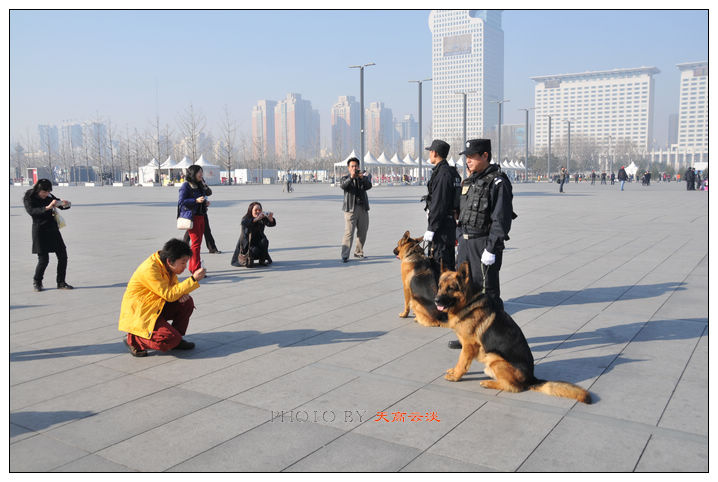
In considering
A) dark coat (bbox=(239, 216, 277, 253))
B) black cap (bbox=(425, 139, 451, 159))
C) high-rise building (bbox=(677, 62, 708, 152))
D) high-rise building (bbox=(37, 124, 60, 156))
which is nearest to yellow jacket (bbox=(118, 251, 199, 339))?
black cap (bbox=(425, 139, 451, 159))

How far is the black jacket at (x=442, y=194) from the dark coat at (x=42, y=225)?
5.02m

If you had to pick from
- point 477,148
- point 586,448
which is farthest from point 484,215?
point 586,448

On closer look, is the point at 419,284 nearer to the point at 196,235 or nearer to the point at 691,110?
the point at 196,235

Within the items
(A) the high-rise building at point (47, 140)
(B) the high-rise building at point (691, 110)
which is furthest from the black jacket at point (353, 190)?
(B) the high-rise building at point (691, 110)

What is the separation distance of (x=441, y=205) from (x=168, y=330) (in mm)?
2967

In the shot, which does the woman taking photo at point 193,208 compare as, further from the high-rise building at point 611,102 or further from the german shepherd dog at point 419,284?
the high-rise building at point 611,102

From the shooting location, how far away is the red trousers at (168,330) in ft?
15.6

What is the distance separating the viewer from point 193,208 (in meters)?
8.60

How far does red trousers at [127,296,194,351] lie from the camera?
15.6 ft

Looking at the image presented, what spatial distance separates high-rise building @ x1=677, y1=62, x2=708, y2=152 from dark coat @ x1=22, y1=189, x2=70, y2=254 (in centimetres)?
14309

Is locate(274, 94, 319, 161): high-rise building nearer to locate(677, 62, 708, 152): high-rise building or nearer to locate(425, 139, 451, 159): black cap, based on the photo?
locate(677, 62, 708, 152): high-rise building

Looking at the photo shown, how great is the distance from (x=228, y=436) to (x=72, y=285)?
5.45 meters

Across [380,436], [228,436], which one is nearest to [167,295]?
[228,436]
